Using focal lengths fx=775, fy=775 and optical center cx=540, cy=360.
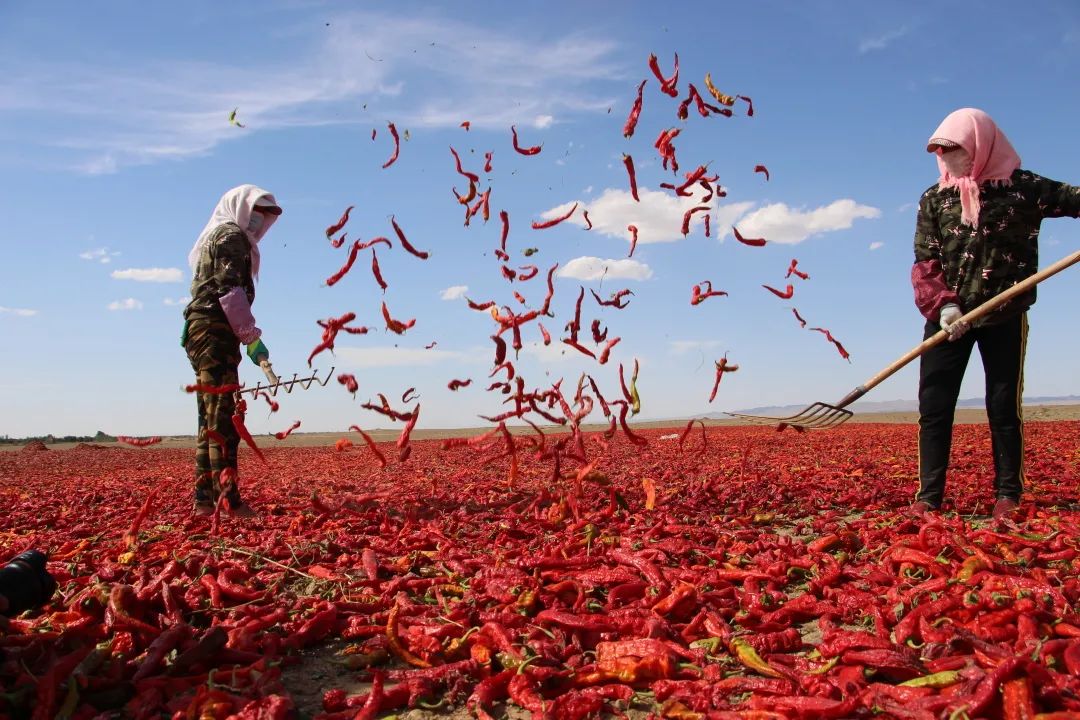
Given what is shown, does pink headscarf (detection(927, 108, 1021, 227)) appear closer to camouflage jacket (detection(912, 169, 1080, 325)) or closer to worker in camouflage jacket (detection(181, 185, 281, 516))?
camouflage jacket (detection(912, 169, 1080, 325))

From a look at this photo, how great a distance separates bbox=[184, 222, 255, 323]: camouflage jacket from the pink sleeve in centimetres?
553

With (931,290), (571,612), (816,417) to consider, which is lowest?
(571,612)

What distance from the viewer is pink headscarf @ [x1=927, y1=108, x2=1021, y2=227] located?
225 inches

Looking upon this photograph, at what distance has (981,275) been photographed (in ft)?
18.9

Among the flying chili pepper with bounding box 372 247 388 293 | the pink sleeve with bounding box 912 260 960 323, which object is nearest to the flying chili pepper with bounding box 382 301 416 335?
the flying chili pepper with bounding box 372 247 388 293

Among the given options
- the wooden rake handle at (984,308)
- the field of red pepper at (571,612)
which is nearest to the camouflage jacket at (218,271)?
the field of red pepper at (571,612)

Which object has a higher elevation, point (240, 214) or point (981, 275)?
point (240, 214)

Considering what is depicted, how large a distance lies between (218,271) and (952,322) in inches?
229

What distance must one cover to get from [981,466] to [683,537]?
18.1 feet

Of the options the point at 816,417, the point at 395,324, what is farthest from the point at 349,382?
the point at 816,417

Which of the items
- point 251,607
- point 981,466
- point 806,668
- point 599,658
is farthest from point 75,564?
point 981,466

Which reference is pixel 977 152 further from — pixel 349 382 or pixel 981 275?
pixel 349 382

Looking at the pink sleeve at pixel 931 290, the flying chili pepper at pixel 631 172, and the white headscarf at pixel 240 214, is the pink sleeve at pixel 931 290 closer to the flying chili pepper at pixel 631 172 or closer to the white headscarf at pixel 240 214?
the flying chili pepper at pixel 631 172

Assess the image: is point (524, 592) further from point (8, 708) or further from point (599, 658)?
point (8, 708)
